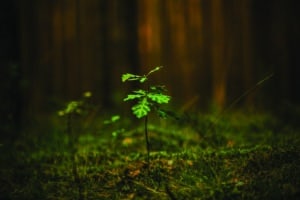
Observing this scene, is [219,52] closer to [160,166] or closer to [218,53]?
[218,53]

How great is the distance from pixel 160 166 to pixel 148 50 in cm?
304

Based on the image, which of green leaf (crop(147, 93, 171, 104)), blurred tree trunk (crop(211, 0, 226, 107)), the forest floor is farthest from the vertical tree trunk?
green leaf (crop(147, 93, 171, 104))

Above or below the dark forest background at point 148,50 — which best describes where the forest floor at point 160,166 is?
below

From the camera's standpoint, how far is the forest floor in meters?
2.37

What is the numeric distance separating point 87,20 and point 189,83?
81.9 inches

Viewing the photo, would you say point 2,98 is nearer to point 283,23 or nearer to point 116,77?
point 116,77

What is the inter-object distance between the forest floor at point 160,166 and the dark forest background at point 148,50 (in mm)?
1233

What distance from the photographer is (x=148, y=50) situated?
215 inches

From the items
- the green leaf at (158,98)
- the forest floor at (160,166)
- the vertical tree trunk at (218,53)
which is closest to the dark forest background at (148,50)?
the vertical tree trunk at (218,53)

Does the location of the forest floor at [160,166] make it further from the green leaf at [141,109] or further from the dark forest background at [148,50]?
the dark forest background at [148,50]

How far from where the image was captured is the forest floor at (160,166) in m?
2.37

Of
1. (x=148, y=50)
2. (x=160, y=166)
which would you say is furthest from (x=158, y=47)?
(x=160, y=166)

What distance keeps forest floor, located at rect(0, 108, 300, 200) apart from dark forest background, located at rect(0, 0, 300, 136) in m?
1.23

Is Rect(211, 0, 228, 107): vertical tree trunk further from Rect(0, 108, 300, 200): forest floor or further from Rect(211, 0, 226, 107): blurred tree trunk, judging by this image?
Rect(0, 108, 300, 200): forest floor
